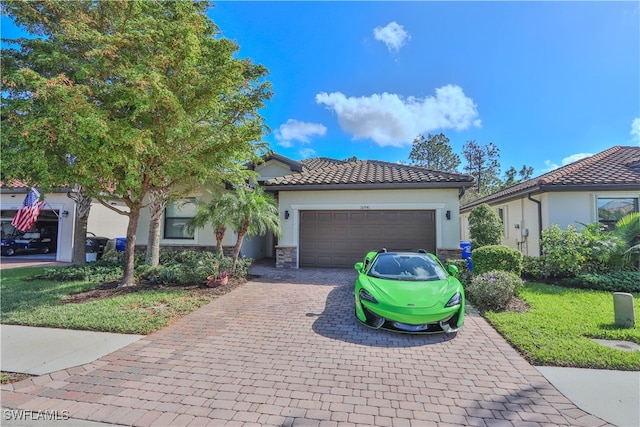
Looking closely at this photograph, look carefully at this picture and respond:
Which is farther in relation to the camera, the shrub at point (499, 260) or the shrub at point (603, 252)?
the shrub at point (603, 252)

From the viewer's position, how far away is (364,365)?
13.1 ft

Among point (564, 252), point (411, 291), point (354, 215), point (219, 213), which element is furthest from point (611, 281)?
point (219, 213)

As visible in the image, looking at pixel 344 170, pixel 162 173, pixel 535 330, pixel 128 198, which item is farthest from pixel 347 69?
pixel 535 330

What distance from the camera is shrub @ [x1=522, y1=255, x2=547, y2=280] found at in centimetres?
909

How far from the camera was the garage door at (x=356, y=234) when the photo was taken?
11047mm

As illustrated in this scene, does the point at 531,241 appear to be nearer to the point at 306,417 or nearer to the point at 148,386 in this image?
the point at 306,417

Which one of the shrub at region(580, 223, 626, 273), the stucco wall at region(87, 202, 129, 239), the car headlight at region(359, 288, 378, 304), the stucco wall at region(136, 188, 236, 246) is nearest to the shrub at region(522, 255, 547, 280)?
the shrub at region(580, 223, 626, 273)

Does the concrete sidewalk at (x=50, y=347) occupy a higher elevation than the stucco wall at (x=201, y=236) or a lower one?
lower

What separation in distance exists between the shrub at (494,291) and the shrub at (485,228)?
512 cm

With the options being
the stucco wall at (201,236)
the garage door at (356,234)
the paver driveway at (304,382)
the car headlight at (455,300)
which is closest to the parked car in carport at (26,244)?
the stucco wall at (201,236)

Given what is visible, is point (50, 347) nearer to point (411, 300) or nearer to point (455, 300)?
point (411, 300)

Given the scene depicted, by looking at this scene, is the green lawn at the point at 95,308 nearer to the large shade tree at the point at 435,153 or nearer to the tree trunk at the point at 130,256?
the tree trunk at the point at 130,256

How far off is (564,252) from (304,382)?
8.85m

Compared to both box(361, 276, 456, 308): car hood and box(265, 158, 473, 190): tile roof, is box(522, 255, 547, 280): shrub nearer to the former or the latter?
box(265, 158, 473, 190): tile roof
